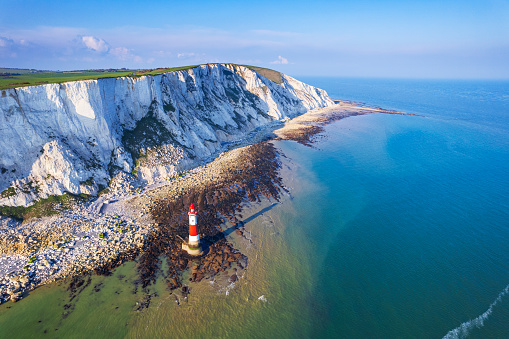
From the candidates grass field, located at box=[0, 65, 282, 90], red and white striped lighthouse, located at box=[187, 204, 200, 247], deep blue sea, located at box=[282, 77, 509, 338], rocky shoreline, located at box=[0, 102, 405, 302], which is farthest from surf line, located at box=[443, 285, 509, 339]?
grass field, located at box=[0, 65, 282, 90]

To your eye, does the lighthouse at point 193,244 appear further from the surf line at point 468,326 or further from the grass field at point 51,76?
the grass field at point 51,76

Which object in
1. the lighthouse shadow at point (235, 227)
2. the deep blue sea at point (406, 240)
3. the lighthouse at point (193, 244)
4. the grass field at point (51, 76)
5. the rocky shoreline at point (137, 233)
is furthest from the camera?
the grass field at point (51, 76)

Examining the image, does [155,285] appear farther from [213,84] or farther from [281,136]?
[213,84]

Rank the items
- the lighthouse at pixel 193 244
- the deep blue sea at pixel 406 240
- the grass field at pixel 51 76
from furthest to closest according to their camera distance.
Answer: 1. the grass field at pixel 51 76
2. the lighthouse at pixel 193 244
3. the deep blue sea at pixel 406 240

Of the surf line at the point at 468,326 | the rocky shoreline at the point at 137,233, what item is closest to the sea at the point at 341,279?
the surf line at the point at 468,326

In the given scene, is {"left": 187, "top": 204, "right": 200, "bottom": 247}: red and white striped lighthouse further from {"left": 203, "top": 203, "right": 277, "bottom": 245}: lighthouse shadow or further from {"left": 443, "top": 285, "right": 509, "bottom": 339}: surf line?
{"left": 443, "top": 285, "right": 509, "bottom": 339}: surf line

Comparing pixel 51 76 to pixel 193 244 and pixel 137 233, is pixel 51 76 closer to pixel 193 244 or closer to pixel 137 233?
pixel 137 233
